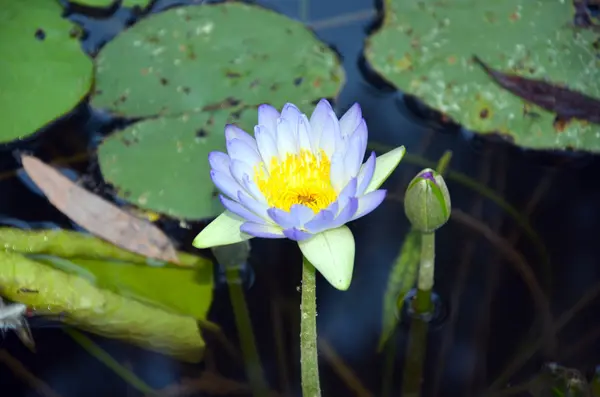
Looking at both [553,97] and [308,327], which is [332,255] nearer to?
[308,327]

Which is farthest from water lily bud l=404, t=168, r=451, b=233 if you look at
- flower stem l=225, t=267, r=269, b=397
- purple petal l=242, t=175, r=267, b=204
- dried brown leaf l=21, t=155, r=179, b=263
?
dried brown leaf l=21, t=155, r=179, b=263

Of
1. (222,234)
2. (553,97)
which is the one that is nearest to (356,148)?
(222,234)

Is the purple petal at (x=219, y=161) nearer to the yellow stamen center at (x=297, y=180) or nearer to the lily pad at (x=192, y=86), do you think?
the yellow stamen center at (x=297, y=180)

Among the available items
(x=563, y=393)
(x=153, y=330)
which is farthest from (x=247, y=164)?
(x=563, y=393)

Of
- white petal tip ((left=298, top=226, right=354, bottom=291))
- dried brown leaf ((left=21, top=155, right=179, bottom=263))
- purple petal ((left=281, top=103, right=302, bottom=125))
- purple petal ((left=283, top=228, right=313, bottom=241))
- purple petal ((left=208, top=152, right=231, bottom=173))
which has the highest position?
purple petal ((left=281, top=103, right=302, bottom=125))

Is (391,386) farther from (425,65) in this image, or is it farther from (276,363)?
(425,65)

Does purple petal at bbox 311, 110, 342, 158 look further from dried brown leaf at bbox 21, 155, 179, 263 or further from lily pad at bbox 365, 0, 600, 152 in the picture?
lily pad at bbox 365, 0, 600, 152
